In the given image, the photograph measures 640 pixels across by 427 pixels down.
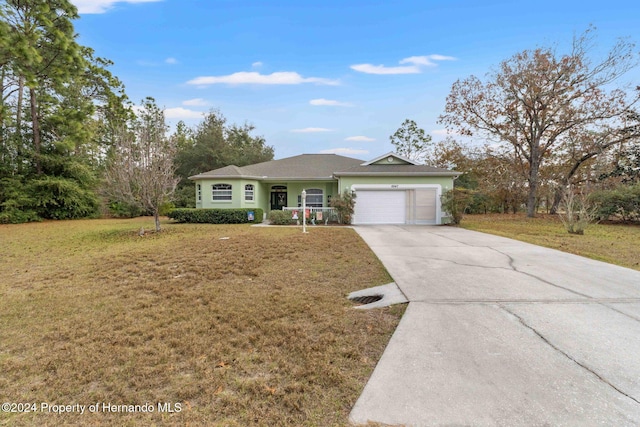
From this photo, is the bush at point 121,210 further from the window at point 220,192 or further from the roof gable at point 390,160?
the roof gable at point 390,160

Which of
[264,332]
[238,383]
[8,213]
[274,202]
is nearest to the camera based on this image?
[238,383]

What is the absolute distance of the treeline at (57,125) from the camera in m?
15.6

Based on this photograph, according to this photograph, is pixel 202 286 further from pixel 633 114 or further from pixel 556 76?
pixel 633 114

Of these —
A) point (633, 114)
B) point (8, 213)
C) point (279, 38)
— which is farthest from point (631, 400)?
point (8, 213)

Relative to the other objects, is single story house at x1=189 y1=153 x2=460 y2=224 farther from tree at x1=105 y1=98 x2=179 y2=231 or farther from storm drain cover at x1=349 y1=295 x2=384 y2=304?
storm drain cover at x1=349 y1=295 x2=384 y2=304

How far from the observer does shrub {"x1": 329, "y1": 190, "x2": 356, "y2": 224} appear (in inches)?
613

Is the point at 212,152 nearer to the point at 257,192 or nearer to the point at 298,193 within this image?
the point at 257,192

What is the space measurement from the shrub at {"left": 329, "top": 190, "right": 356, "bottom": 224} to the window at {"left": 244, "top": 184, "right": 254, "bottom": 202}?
539cm

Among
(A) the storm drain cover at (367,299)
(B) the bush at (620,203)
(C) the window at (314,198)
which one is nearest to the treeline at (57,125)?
(C) the window at (314,198)

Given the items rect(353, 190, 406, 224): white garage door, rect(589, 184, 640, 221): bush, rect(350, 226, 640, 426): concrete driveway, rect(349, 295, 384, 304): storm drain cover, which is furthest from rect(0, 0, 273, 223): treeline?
rect(589, 184, 640, 221): bush

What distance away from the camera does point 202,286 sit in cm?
521

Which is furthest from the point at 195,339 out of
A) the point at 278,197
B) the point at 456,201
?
the point at 278,197

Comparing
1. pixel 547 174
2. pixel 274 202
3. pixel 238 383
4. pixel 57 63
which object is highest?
pixel 57 63

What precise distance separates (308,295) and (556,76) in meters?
23.7
